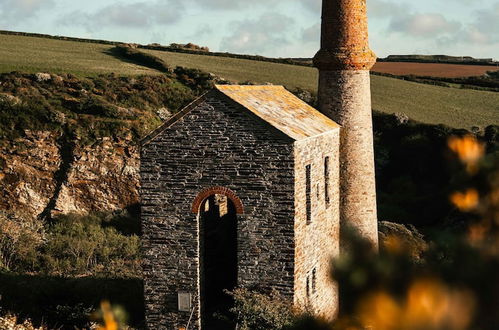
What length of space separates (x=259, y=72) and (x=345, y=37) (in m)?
32.8

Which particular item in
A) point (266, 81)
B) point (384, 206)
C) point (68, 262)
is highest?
point (266, 81)

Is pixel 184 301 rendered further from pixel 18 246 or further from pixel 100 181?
pixel 100 181

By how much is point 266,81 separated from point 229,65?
6.75 m

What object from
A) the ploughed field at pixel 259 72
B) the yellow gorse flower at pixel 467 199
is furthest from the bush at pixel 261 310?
the ploughed field at pixel 259 72

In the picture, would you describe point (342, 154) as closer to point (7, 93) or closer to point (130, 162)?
point (130, 162)

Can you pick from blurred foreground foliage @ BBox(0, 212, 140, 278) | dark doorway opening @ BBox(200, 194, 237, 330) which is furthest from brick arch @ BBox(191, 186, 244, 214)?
blurred foreground foliage @ BBox(0, 212, 140, 278)

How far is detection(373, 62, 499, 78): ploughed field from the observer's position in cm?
5043

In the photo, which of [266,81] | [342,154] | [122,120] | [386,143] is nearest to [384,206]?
[386,143]

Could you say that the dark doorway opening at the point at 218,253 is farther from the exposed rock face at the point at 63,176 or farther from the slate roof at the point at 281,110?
the exposed rock face at the point at 63,176

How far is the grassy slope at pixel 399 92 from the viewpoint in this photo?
41.4m

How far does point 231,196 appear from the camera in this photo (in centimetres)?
1530

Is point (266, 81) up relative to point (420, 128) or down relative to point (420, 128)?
up

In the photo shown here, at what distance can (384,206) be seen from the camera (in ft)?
101

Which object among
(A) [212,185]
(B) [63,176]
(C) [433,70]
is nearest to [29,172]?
(B) [63,176]
